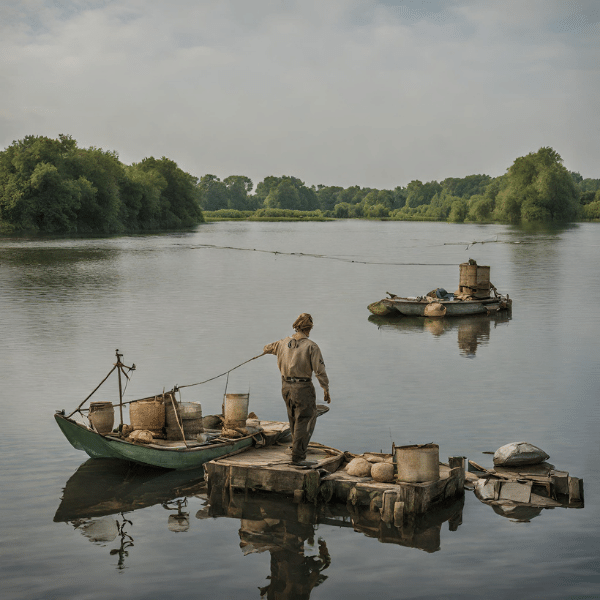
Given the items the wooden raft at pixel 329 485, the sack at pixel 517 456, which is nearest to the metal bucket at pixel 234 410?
the wooden raft at pixel 329 485

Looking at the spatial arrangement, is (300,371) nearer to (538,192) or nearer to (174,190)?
(538,192)

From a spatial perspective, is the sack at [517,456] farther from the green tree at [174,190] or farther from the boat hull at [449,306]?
the green tree at [174,190]

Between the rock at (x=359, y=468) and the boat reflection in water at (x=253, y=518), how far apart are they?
570 mm

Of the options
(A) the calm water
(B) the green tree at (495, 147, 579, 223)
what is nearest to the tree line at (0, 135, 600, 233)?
(B) the green tree at (495, 147, 579, 223)

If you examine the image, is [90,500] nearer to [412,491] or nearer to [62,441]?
[62,441]

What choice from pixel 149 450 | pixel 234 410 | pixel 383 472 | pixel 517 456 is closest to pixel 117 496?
pixel 149 450

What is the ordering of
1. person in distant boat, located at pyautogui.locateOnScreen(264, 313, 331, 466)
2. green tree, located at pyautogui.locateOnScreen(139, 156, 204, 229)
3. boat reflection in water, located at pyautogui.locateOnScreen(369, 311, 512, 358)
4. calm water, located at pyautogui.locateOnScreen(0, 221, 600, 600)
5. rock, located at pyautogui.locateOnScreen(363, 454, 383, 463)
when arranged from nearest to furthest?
calm water, located at pyautogui.locateOnScreen(0, 221, 600, 600), person in distant boat, located at pyautogui.locateOnScreen(264, 313, 331, 466), rock, located at pyautogui.locateOnScreen(363, 454, 383, 463), boat reflection in water, located at pyautogui.locateOnScreen(369, 311, 512, 358), green tree, located at pyautogui.locateOnScreen(139, 156, 204, 229)

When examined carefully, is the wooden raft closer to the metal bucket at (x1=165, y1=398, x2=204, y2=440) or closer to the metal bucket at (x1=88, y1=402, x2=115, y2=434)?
the metal bucket at (x1=165, y1=398, x2=204, y2=440)

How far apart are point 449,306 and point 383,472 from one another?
80.5 ft

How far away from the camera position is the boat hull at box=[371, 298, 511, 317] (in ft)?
120

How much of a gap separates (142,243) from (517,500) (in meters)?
89.7

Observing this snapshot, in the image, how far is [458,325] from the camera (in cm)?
3575

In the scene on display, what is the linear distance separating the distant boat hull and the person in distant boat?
6.04 ft

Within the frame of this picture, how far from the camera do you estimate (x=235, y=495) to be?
43.7 ft
